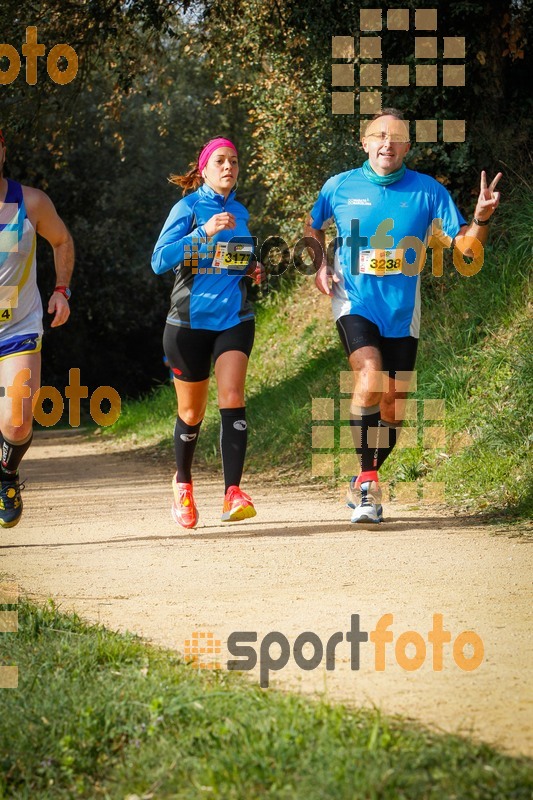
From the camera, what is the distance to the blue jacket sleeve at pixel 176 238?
263 inches

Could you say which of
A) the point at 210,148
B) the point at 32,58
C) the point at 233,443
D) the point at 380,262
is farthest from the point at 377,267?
the point at 32,58

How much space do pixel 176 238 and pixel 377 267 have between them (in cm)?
125

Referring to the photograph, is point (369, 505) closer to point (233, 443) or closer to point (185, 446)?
point (233, 443)

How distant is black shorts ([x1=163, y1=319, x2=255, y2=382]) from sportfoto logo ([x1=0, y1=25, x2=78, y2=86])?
6.46 metres

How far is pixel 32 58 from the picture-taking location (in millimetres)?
12617

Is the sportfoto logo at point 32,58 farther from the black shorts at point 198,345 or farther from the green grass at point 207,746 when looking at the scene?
the green grass at point 207,746

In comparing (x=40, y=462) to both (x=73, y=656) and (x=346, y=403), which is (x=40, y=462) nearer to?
(x=346, y=403)

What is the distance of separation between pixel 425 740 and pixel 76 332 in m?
22.9

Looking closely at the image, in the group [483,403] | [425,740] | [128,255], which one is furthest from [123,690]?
[128,255]

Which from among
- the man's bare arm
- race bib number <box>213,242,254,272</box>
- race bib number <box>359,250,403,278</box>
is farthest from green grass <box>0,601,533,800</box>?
race bib number <box>359,250,403,278</box>

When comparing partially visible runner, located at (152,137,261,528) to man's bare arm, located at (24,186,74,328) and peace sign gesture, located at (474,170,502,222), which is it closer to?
man's bare arm, located at (24,186,74,328)

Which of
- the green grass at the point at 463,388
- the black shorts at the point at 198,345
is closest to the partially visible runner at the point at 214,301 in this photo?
the black shorts at the point at 198,345

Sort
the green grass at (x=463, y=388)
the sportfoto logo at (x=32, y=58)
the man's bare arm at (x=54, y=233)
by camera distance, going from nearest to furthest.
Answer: the man's bare arm at (x=54, y=233)
the green grass at (x=463, y=388)
the sportfoto logo at (x=32, y=58)

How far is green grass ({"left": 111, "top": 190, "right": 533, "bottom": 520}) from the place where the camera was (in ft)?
25.0
